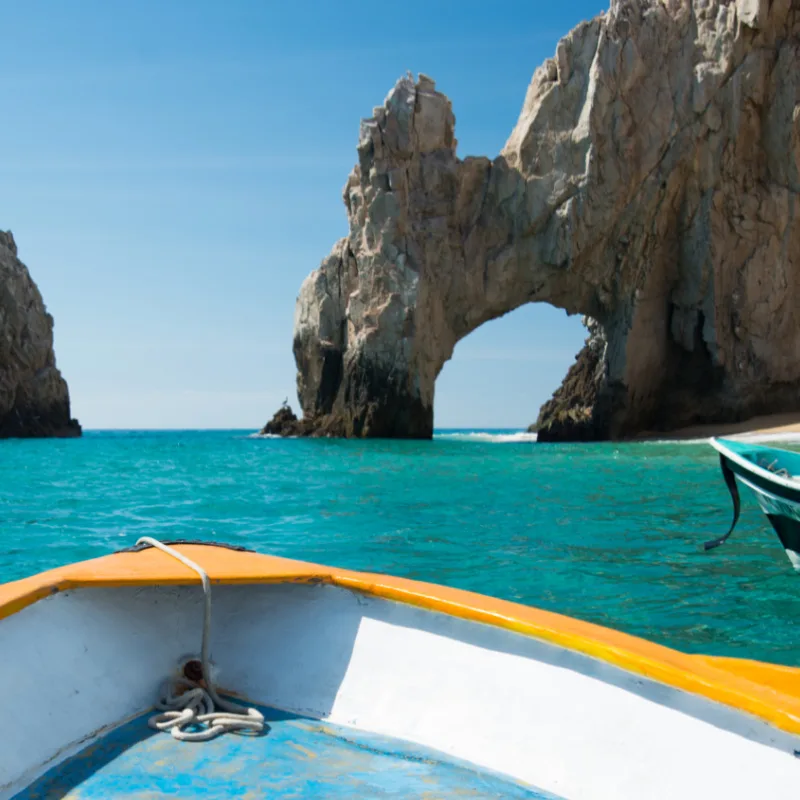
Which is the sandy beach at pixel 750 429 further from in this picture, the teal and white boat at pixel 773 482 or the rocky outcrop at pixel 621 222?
the teal and white boat at pixel 773 482

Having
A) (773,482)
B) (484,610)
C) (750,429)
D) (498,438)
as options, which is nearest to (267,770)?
(484,610)

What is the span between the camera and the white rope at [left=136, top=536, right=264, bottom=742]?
7.89ft

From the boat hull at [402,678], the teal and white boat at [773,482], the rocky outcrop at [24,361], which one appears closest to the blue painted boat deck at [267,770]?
the boat hull at [402,678]

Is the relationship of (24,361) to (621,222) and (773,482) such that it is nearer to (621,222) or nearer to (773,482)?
(621,222)

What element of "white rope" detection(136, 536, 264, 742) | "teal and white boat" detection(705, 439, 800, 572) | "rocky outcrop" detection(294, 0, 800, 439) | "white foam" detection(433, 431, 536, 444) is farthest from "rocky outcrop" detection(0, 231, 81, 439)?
"white rope" detection(136, 536, 264, 742)

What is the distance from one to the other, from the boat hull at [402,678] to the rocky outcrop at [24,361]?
157 ft

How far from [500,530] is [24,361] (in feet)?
145

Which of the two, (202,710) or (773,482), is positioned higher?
(773,482)

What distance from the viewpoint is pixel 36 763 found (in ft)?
6.99

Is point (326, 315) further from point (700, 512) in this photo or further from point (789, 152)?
point (700, 512)

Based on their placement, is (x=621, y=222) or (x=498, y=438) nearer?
Result: (x=621, y=222)

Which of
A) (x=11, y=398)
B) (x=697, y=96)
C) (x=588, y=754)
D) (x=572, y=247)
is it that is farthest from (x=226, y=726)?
(x=11, y=398)

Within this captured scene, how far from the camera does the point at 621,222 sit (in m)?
33.3

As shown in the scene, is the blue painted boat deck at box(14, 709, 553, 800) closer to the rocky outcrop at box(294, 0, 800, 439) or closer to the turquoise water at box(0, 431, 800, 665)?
the turquoise water at box(0, 431, 800, 665)
